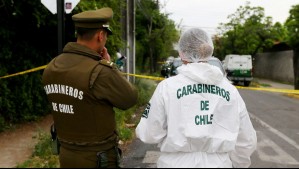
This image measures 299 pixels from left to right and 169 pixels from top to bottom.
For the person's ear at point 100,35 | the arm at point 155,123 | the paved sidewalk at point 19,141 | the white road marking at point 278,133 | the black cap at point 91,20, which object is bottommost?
the white road marking at point 278,133

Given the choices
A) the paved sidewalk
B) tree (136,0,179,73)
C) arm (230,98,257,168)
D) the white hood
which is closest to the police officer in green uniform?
the white hood

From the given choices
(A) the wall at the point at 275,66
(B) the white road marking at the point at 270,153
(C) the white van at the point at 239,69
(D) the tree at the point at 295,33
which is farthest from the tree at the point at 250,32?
(B) the white road marking at the point at 270,153

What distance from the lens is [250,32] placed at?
3978 cm

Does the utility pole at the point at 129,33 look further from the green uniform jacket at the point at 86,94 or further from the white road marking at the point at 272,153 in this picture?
the green uniform jacket at the point at 86,94

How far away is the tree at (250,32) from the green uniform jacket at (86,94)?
1506 inches

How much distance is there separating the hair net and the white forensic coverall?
0.16 meters

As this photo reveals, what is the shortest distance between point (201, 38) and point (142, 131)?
0.76 m

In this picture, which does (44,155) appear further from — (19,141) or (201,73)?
(201,73)

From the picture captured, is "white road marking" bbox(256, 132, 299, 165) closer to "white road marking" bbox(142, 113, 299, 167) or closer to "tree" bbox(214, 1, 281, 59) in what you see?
"white road marking" bbox(142, 113, 299, 167)

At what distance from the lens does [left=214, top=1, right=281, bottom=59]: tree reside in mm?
39750

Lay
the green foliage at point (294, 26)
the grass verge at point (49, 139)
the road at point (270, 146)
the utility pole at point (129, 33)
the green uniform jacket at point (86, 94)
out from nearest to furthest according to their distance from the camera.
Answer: the green uniform jacket at point (86, 94) → the grass verge at point (49, 139) → the road at point (270, 146) → the utility pole at point (129, 33) → the green foliage at point (294, 26)

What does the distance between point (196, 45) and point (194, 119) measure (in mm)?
540

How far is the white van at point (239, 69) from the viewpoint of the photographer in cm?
2850

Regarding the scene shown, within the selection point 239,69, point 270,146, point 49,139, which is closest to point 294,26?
point 239,69
